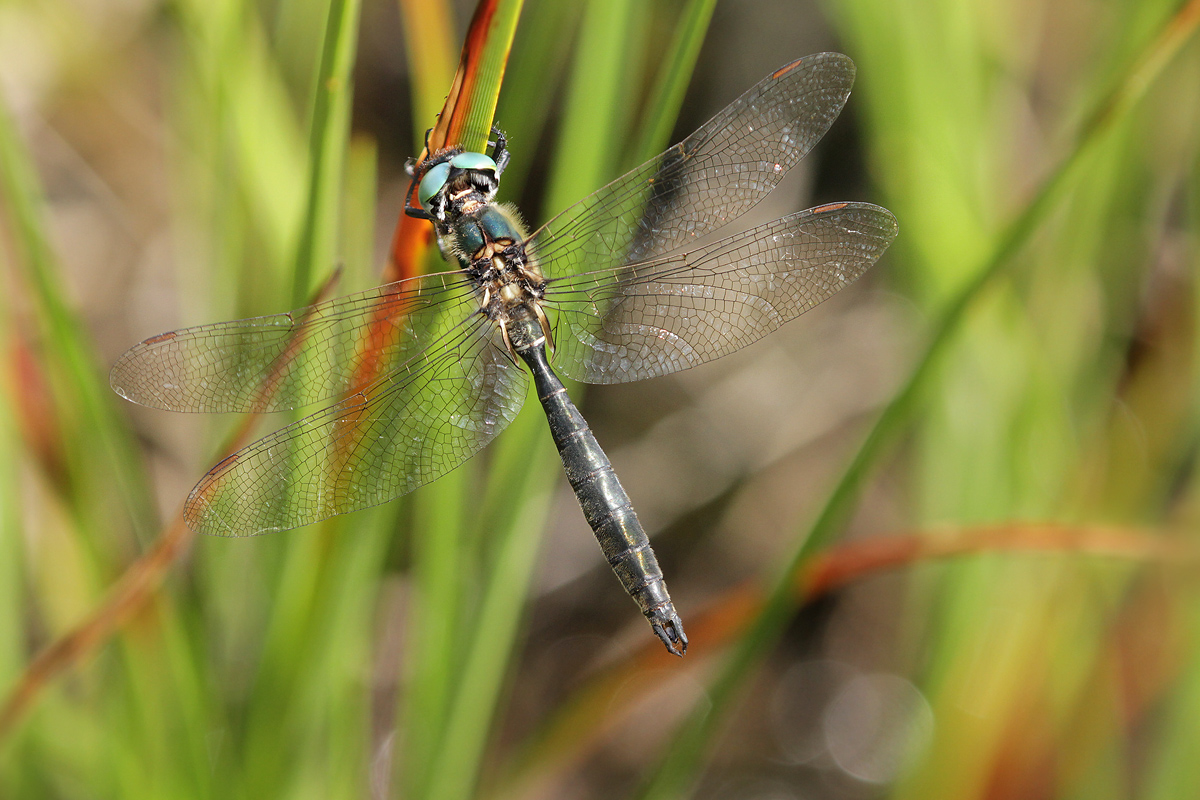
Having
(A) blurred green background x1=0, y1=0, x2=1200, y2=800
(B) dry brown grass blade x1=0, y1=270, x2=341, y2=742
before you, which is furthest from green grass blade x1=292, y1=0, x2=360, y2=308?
(B) dry brown grass blade x1=0, y1=270, x2=341, y2=742

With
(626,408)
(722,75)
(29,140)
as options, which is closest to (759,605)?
(626,408)

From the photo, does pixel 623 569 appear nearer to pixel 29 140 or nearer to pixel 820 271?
pixel 820 271

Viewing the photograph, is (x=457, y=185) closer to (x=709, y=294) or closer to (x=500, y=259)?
(x=500, y=259)

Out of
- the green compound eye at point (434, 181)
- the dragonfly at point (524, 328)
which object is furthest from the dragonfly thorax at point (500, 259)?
the green compound eye at point (434, 181)

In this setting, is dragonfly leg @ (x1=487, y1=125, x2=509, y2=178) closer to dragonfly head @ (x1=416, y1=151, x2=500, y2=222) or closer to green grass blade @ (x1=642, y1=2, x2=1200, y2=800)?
dragonfly head @ (x1=416, y1=151, x2=500, y2=222)

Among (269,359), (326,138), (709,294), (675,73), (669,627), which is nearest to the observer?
(326,138)

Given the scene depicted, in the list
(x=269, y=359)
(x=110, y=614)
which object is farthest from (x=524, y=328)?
(x=110, y=614)
